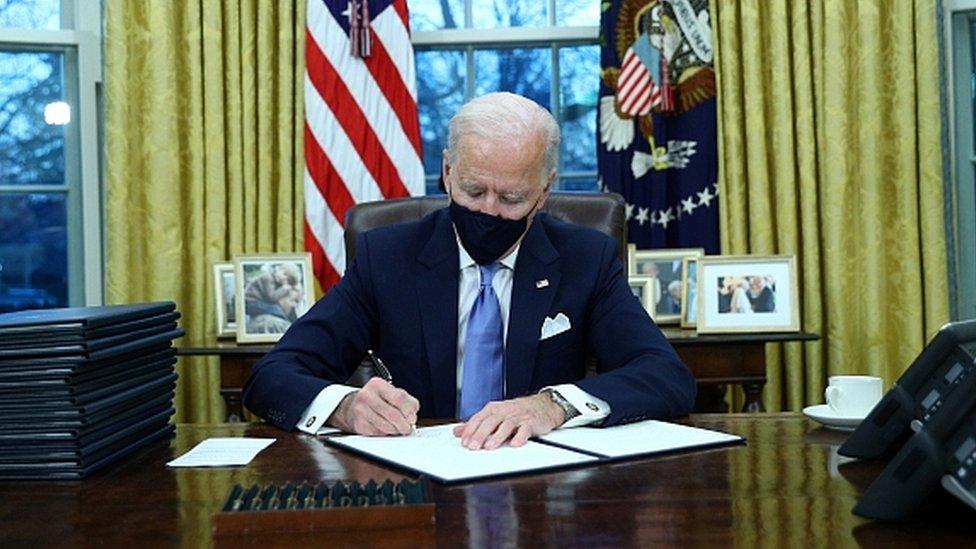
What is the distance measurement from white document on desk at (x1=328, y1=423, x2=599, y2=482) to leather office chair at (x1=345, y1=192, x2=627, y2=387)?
1.02 m

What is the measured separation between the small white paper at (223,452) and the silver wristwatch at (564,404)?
437 mm

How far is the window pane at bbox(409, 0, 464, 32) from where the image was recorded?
4156 mm

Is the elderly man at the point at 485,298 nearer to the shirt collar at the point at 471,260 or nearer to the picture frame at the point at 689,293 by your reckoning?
the shirt collar at the point at 471,260

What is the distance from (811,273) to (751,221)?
25 cm

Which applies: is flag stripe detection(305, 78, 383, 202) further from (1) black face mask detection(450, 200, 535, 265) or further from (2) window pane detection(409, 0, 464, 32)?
(1) black face mask detection(450, 200, 535, 265)

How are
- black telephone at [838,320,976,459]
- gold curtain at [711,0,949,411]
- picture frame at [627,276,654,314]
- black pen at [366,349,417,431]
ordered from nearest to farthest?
black telephone at [838,320,976,459]
black pen at [366,349,417,431]
picture frame at [627,276,654,314]
gold curtain at [711,0,949,411]

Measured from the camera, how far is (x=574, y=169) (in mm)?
4184

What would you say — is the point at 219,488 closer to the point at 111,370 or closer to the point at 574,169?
the point at 111,370

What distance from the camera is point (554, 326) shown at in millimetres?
2297

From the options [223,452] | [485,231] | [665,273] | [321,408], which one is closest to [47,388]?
[223,452]

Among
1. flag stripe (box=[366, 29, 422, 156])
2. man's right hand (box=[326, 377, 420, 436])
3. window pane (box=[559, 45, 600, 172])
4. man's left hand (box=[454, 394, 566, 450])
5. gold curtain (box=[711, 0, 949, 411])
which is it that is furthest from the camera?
window pane (box=[559, 45, 600, 172])

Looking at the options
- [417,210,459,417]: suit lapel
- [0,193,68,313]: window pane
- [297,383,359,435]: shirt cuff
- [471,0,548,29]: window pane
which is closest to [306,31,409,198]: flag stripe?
[471,0,548,29]: window pane

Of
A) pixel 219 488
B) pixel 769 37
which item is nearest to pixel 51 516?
pixel 219 488

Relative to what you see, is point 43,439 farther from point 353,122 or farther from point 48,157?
point 48,157
